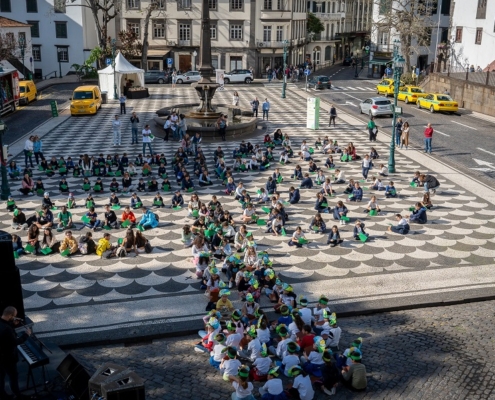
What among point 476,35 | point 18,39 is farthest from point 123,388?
point 476,35

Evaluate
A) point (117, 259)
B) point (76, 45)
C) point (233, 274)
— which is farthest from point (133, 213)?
point (76, 45)

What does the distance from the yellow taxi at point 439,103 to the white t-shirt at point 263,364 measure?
112 ft

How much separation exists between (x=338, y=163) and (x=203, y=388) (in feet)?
60.2

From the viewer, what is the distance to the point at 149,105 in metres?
44.3

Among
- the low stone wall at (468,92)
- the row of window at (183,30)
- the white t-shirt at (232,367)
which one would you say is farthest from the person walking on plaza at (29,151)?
the row of window at (183,30)

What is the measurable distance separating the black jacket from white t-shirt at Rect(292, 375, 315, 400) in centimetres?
444

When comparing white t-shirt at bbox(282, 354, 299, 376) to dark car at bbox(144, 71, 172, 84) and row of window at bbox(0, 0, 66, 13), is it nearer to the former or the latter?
dark car at bbox(144, 71, 172, 84)

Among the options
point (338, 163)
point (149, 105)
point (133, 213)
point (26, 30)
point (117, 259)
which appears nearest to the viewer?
point (117, 259)

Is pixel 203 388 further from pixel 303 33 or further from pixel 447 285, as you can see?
pixel 303 33

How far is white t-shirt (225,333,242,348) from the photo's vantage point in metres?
11.8

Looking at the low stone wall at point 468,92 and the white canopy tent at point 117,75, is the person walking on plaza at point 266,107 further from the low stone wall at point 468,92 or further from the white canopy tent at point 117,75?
the low stone wall at point 468,92

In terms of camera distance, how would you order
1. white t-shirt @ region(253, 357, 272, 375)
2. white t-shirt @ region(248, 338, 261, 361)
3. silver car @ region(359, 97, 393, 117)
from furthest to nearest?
silver car @ region(359, 97, 393, 117) → white t-shirt @ region(248, 338, 261, 361) → white t-shirt @ region(253, 357, 272, 375)

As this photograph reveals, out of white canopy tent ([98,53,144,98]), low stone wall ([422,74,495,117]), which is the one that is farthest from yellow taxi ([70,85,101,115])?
low stone wall ([422,74,495,117])

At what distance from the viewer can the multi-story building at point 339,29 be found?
80.1m
